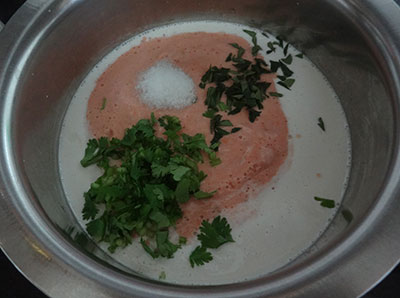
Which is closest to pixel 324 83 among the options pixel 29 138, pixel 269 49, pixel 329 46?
pixel 329 46

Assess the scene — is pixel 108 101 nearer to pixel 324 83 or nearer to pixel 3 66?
pixel 3 66

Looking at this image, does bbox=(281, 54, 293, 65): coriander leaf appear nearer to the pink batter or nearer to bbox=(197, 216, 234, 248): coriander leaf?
the pink batter

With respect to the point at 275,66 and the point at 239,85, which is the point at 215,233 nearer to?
the point at 239,85

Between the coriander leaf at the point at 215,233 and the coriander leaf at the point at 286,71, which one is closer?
the coriander leaf at the point at 215,233

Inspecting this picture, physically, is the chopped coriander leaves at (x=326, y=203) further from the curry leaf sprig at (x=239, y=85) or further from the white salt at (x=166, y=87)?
the white salt at (x=166, y=87)

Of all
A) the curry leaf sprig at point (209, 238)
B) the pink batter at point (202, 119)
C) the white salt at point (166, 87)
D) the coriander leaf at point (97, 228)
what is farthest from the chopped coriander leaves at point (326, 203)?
the coriander leaf at point (97, 228)

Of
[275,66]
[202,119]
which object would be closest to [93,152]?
[202,119]
